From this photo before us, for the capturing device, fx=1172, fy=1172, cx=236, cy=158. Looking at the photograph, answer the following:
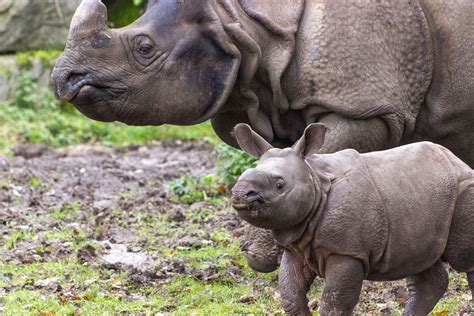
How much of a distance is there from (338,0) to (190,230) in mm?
2765

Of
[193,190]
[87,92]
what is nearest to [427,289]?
[87,92]

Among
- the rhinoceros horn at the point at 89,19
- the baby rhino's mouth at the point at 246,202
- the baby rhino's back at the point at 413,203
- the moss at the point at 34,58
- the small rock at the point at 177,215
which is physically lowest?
the moss at the point at 34,58

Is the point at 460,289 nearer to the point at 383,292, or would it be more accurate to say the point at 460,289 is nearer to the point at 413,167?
the point at 383,292

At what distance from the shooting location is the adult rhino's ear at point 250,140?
557 centimetres

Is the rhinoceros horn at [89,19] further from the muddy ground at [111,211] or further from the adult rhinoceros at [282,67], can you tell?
the muddy ground at [111,211]

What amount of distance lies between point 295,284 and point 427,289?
749 mm

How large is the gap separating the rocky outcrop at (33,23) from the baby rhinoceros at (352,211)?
9.95m

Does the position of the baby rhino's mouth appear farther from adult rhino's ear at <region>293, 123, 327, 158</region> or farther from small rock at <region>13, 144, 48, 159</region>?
small rock at <region>13, 144, 48, 159</region>

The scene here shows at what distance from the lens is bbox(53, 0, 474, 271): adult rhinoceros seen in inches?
265

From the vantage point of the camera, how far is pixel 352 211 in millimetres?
5473

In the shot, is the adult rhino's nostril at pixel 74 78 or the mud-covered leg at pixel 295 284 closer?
the mud-covered leg at pixel 295 284

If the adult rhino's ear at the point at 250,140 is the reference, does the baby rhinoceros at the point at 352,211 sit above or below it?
below

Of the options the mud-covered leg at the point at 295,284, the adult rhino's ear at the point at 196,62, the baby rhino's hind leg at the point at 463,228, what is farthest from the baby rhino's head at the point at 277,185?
the adult rhino's ear at the point at 196,62

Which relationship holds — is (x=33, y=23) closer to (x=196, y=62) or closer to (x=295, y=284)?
(x=196, y=62)
